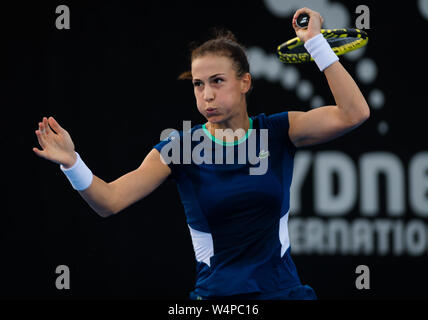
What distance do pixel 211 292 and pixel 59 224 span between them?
210 centimetres

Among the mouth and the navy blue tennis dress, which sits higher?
the mouth

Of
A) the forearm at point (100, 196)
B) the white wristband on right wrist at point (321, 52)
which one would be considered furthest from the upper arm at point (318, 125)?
the forearm at point (100, 196)

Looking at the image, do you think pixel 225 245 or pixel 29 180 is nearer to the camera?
pixel 225 245

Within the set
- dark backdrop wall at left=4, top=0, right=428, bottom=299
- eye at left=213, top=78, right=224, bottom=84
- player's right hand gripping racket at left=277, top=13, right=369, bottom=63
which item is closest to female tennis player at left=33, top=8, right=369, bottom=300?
eye at left=213, top=78, right=224, bottom=84

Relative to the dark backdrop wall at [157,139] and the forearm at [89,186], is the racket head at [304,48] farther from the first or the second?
the dark backdrop wall at [157,139]

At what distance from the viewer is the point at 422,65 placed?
4.04m

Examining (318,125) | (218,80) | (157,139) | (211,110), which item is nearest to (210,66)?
(218,80)

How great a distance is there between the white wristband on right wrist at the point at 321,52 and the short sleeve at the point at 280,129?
28 cm

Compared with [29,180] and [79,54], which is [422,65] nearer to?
[79,54]

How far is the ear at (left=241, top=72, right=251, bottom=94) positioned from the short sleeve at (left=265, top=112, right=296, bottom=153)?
0.66 ft

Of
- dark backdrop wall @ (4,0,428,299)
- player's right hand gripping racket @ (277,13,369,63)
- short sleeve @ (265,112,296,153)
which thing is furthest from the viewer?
dark backdrop wall @ (4,0,428,299)

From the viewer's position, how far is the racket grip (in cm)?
223

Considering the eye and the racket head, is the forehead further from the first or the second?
the racket head

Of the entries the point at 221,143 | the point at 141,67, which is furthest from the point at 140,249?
the point at 221,143
